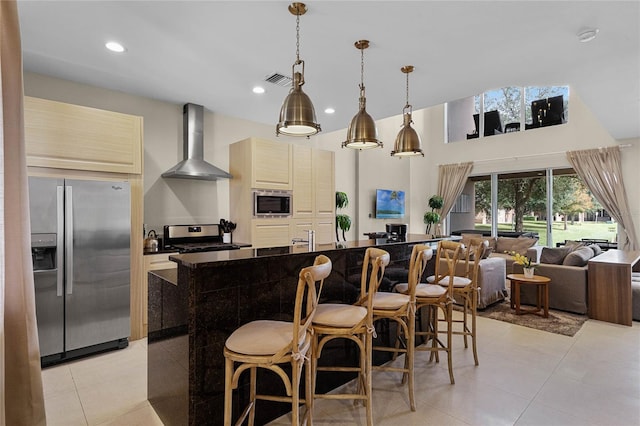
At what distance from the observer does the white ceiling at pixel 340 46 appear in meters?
2.29

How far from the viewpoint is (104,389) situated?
2502mm

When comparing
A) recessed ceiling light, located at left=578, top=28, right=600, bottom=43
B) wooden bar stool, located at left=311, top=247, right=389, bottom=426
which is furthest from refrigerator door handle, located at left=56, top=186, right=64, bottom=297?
recessed ceiling light, located at left=578, top=28, right=600, bottom=43

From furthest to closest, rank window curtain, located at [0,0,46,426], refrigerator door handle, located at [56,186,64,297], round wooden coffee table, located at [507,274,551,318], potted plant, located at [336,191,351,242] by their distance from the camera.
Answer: potted plant, located at [336,191,351,242], round wooden coffee table, located at [507,274,551,318], refrigerator door handle, located at [56,186,64,297], window curtain, located at [0,0,46,426]

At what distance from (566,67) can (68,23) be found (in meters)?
4.31

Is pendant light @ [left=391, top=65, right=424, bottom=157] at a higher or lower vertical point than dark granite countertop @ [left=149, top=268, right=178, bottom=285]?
higher

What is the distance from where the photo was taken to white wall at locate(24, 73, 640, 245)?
408 centimetres

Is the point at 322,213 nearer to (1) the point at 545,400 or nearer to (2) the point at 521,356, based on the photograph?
(2) the point at 521,356

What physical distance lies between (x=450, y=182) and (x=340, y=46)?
21.6 feet

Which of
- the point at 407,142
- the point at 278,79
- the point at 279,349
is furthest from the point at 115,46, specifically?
the point at 279,349

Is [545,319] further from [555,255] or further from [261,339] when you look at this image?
[261,339]

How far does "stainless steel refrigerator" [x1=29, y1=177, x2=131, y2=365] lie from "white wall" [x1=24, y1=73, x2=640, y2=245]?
908 mm

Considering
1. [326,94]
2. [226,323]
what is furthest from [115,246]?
[326,94]

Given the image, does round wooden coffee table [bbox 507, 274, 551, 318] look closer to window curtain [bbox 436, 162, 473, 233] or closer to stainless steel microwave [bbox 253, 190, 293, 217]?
stainless steel microwave [bbox 253, 190, 293, 217]

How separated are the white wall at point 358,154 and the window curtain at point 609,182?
141 mm
